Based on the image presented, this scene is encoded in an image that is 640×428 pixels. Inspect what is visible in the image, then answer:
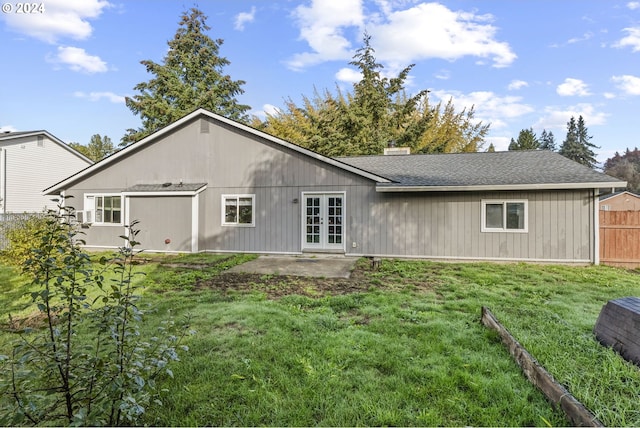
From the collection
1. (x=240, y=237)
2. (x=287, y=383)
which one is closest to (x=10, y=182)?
(x=240, y=237)

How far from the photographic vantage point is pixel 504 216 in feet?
30.2

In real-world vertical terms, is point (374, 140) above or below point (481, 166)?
above

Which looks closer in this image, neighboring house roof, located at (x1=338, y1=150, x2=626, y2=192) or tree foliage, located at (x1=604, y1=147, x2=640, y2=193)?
neighboring house roof, located at (x1=338, y1=150, x2=626, y2=192)

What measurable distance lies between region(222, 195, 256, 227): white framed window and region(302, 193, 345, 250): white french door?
6.06 feet

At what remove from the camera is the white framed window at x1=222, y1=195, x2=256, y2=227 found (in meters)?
11.0

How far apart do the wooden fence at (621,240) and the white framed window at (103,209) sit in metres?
15.3

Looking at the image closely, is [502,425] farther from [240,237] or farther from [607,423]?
[240,237]

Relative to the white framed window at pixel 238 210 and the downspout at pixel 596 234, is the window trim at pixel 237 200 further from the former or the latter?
the downspout at pixel 596 234

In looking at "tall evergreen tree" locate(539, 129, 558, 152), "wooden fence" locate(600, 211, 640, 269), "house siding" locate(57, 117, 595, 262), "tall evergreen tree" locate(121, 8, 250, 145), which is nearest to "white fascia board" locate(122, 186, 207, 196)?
"house siding" locate(57, 117, 595, 262)

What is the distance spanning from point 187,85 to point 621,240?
26.7 m

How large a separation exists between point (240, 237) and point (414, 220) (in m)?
5.68

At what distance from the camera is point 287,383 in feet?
9.11

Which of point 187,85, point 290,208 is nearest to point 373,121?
point 187,85

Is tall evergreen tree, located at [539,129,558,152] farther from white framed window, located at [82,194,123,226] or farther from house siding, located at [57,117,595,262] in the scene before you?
white framed window, located at [82,194,123,226]
